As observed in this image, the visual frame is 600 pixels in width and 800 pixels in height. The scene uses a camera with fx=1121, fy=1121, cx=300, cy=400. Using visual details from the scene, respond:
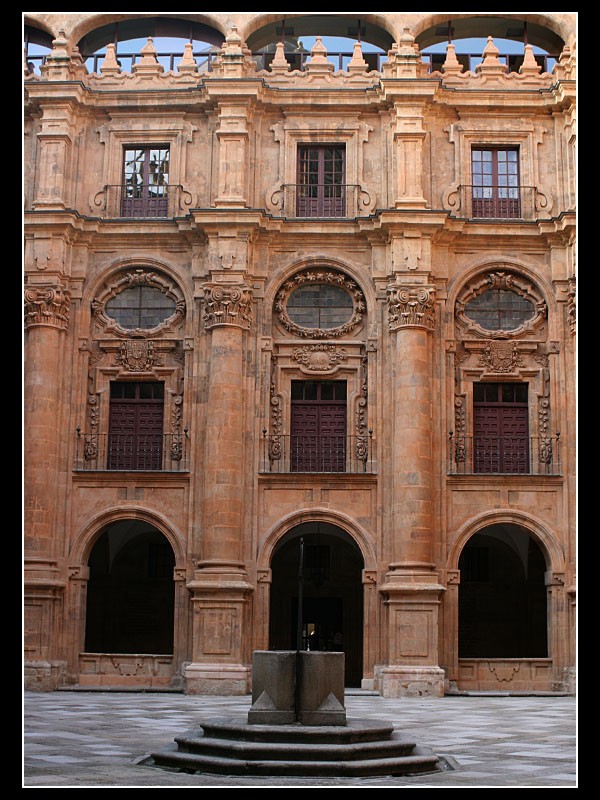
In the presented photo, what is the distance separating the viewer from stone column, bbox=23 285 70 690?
28.8 m

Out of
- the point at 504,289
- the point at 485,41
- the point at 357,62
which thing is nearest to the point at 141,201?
the point at 357,62

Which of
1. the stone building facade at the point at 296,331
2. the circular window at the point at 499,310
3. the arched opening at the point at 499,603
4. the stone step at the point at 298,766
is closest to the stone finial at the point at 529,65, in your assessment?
the stone building facade at the point at 296,331

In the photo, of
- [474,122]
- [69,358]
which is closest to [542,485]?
[474,122]

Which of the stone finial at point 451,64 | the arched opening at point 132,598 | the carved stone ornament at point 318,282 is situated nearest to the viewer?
the carved stone ornament at point 318,282

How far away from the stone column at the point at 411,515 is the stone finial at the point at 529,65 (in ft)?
24.6

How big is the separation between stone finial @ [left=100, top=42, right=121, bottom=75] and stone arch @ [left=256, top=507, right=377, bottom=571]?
1399cm

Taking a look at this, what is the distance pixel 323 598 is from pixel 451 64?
1656cm

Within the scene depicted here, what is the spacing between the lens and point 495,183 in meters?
32.3

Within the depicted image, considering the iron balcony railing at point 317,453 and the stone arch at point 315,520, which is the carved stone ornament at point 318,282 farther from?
the stone arch at point 315,520

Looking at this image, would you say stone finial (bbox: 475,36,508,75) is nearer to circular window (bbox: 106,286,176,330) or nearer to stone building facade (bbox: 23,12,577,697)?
stone building facade (bbox: 23,12,577,697)

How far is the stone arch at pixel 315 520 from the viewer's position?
29.7 metres

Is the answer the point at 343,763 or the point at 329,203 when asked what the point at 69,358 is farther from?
the point at 343,763
